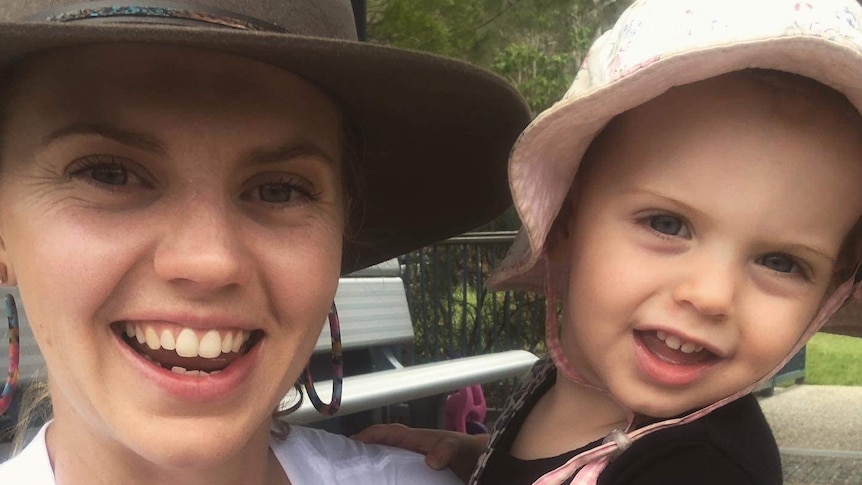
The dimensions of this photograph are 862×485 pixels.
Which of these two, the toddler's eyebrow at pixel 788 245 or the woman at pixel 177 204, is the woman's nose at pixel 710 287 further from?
the woman at pixel 177 204

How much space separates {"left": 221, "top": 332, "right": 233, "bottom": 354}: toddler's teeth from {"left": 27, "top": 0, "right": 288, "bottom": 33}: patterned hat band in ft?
1.38

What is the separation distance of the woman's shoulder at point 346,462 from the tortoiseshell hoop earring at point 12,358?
47 cm

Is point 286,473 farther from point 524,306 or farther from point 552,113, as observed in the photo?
point 524,306

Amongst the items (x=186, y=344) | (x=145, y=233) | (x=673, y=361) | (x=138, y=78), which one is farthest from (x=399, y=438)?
(x=138, y=78)

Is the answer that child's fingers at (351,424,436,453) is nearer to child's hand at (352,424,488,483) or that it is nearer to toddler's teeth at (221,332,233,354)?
child's hand at (352,424,488,483)

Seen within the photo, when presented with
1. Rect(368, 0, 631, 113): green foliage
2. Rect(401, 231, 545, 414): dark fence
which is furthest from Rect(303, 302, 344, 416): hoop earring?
Rect(368, 0, 631, 113): green foliage

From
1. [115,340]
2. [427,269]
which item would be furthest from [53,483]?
[427,269]

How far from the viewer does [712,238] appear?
136 centimetres

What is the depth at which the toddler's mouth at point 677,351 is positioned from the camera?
1.40m

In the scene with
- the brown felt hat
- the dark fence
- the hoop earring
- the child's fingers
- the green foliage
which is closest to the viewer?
the brown felt hat

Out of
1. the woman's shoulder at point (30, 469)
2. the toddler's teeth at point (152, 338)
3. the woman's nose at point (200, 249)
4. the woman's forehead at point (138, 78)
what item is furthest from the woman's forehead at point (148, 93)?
the woman's shoulder at point (30, 469)

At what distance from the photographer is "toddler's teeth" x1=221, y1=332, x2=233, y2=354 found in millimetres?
1203

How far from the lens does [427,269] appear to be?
472 cm

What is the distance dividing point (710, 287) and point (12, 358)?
117cm
